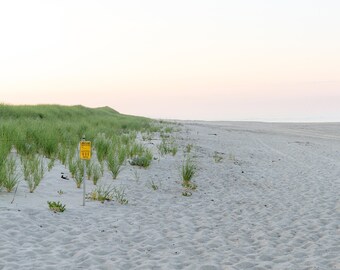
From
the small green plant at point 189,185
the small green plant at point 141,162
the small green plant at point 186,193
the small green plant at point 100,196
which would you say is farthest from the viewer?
the small green plant at point 141,162

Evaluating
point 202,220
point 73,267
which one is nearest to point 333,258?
point 202,220

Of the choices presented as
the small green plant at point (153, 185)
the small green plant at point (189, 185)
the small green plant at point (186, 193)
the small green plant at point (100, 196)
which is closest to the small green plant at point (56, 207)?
the small green plant at point (100, 196)

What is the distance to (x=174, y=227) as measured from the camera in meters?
6.96

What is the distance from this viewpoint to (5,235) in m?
5.90

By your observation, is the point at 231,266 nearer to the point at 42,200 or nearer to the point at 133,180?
the point at 42,200

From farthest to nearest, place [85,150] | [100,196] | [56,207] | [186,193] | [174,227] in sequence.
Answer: [186,193]
[100,196]
[85,150]
[56,207]
[174,227]

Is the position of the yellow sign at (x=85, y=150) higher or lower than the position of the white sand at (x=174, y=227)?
higher

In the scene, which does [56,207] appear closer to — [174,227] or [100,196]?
[100,196]

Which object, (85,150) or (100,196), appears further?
(100,196)

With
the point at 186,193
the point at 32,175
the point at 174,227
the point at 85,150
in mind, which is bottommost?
the point at 174,227

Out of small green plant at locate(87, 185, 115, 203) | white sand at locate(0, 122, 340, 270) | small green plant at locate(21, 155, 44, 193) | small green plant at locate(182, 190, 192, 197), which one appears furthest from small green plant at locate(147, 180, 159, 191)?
small green plant at locate(21, 155, 44, 193)

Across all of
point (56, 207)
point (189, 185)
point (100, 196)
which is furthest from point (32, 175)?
point (189, 185)

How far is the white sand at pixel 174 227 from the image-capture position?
5.36 meters

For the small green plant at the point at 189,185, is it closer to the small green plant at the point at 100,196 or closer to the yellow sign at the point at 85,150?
the small green plant at the point at 100,196
